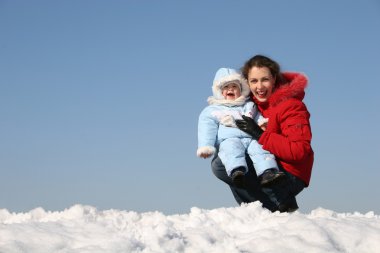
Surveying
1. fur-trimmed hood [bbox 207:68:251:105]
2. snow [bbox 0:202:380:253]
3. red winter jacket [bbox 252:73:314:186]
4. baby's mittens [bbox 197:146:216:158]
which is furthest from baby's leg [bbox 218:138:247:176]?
snow [bbox 0:202:380:253]

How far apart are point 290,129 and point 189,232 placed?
2.02m

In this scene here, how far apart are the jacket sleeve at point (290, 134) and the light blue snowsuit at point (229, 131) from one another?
119 millimetres

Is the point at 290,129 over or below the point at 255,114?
below

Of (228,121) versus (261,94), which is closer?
(228,121)

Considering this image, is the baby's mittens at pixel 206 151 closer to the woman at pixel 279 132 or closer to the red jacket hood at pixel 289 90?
the woman at pixel 279 132

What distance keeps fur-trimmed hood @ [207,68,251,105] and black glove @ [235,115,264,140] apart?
304 millimetres

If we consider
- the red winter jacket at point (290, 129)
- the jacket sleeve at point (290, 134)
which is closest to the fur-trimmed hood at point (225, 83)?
the red winter jacket at point (290, 129)

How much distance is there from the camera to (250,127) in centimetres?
545

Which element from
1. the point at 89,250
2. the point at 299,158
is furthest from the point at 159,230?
the point at 299,158

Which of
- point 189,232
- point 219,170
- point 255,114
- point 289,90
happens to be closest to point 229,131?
point 255,114

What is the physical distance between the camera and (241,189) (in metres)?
5.77

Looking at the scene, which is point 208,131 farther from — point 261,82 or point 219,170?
point 261,82

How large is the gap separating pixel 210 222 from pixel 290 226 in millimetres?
575

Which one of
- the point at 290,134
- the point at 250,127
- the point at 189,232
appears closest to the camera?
the point at 189,232
